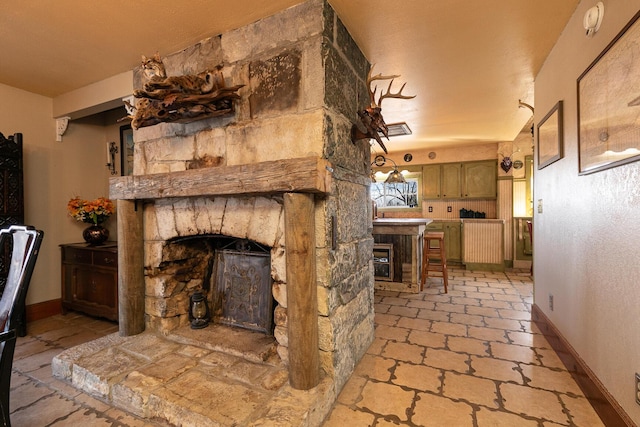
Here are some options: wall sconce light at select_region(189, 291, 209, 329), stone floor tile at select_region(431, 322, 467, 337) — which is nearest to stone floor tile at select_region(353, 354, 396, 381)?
stone floor tile at select_region(431, 322, 467, 337)

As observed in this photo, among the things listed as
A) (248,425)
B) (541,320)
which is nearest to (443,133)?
(541,320)

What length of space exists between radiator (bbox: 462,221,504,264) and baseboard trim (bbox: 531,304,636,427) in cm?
300

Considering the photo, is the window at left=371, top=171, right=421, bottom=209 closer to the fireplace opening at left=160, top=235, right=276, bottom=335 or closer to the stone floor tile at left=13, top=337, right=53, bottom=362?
the fireplace opening at left=160, top=235, right=276, bottom=335

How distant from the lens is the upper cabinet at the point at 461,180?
5.55 metres

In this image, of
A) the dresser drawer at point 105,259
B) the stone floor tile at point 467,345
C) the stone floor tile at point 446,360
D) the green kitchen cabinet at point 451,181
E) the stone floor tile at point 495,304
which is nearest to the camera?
the stone floor tile at point 446,360

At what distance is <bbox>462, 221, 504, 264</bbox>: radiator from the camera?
5.11 m

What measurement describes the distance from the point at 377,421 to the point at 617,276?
1.36 m

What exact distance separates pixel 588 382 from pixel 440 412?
87cm

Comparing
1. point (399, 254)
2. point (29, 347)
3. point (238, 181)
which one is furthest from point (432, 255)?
point (29, 347)

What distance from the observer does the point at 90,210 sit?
313 centimetres

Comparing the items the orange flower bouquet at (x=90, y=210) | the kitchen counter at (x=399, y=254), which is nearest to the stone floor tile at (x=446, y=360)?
the kitchen counter at (x=399, y=254)

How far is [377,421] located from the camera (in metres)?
1.49

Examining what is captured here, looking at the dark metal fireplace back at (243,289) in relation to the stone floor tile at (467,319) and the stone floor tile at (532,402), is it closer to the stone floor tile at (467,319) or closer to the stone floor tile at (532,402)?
the stone floor tile at (532,402)

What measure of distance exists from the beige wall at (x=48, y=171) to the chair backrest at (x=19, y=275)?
6.90 ft
